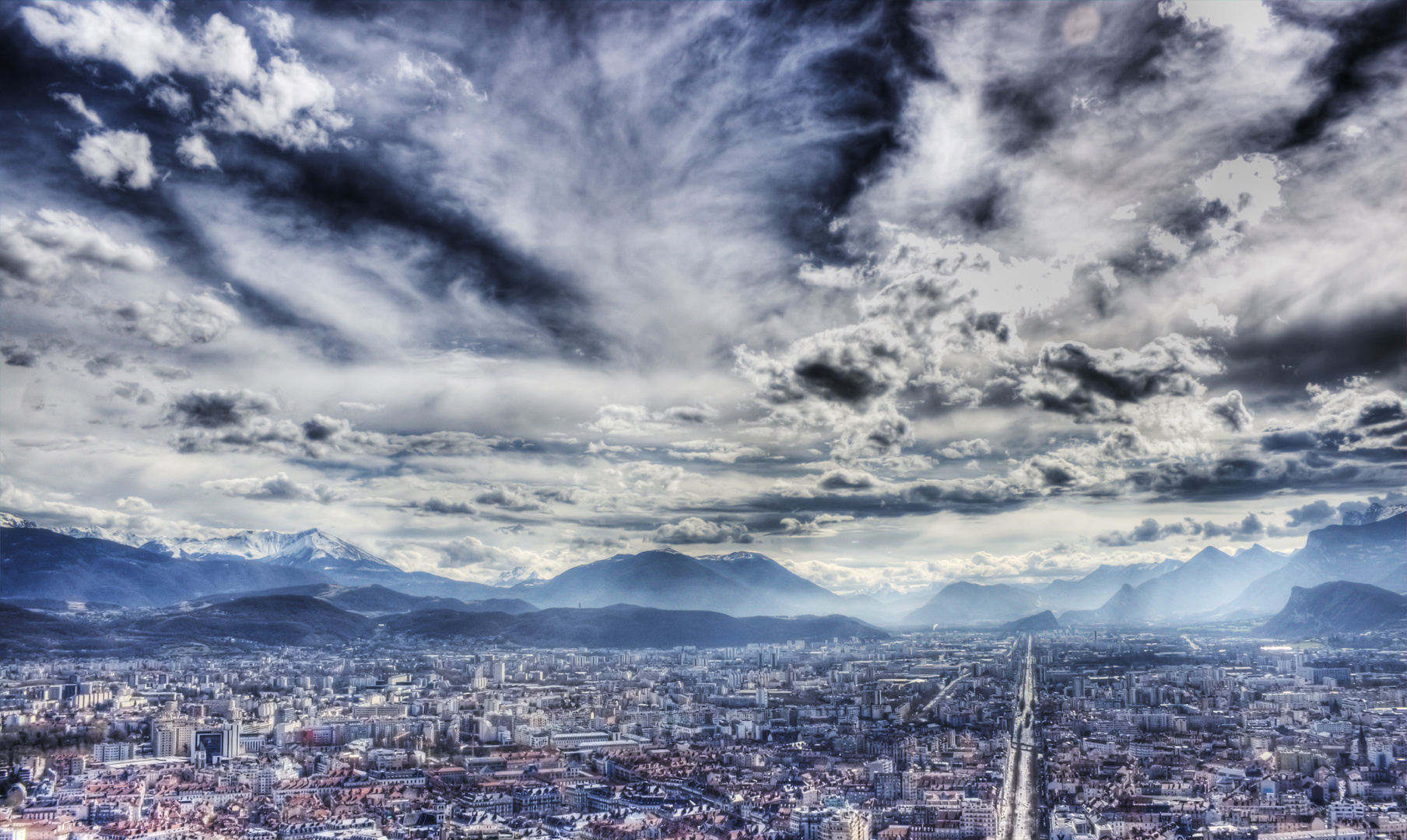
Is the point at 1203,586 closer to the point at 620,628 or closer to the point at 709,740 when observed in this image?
the point at 620,628

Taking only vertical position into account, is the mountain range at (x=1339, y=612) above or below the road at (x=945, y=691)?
above

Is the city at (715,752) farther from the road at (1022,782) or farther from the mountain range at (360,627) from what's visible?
the mountain range at (360,627)

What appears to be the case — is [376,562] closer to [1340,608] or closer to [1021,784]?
[1340,608]

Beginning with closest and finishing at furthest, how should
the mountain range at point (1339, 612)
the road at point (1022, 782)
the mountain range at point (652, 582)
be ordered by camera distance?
the road at point (1022, 782), the mountain range at point (1339, 612), the mountain range at point (652, 582)

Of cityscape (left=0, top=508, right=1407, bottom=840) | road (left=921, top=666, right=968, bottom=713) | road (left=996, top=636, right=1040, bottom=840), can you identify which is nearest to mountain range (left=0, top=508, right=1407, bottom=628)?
cityscape (left=0, top=508, right=1407, bottom=840)

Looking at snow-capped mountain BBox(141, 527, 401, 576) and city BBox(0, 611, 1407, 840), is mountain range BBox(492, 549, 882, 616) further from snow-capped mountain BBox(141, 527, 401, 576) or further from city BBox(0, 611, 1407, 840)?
city BBox(0, 611, 1407, 840)

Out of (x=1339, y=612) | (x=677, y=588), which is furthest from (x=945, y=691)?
(x=677, y=588)

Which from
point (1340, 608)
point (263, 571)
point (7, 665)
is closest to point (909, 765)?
point (7, 665)

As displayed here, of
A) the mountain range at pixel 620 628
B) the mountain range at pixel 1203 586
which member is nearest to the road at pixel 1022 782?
the mountain range at pixel 620 628
